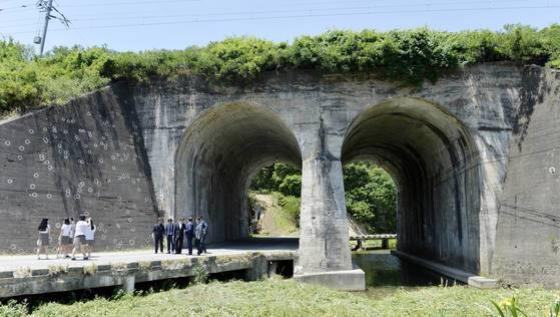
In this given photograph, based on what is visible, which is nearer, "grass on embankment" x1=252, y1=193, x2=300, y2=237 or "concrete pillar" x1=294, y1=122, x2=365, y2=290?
"concrete pillar" x1=294, y1=122, x2=365, y2=290

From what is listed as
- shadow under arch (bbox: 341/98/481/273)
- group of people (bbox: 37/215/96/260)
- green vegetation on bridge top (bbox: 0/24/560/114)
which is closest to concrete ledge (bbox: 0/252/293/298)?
group of people (bbox: 37/215/96/260)

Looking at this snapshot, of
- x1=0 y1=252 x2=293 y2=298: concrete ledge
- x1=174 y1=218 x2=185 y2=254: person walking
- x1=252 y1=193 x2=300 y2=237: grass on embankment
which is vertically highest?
x1=252 y1=193 x2=300 y2=237: grass on embankment

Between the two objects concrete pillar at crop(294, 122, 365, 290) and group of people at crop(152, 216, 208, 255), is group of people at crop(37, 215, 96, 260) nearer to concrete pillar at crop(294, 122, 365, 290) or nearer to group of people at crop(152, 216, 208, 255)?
group of people at crop(152, 216, 208, 255)

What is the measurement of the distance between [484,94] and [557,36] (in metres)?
3.50

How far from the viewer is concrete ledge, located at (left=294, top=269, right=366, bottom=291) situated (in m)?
16.5

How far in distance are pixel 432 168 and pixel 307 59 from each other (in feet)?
28.7

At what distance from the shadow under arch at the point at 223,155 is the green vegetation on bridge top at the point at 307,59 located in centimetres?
203

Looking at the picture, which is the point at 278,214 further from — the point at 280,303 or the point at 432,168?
the point at 280,303

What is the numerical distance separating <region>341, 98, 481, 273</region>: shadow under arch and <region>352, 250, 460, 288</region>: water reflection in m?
0.99

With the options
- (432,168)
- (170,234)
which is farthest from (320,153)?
(432,168)

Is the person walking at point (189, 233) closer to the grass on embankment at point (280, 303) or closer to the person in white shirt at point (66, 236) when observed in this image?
the grass on embankment at point (280, 303)

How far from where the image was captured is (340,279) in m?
16.6

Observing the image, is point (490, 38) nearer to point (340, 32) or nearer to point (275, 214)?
point (340, 32)

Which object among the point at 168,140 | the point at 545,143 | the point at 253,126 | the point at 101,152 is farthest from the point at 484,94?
the point at 101,152
